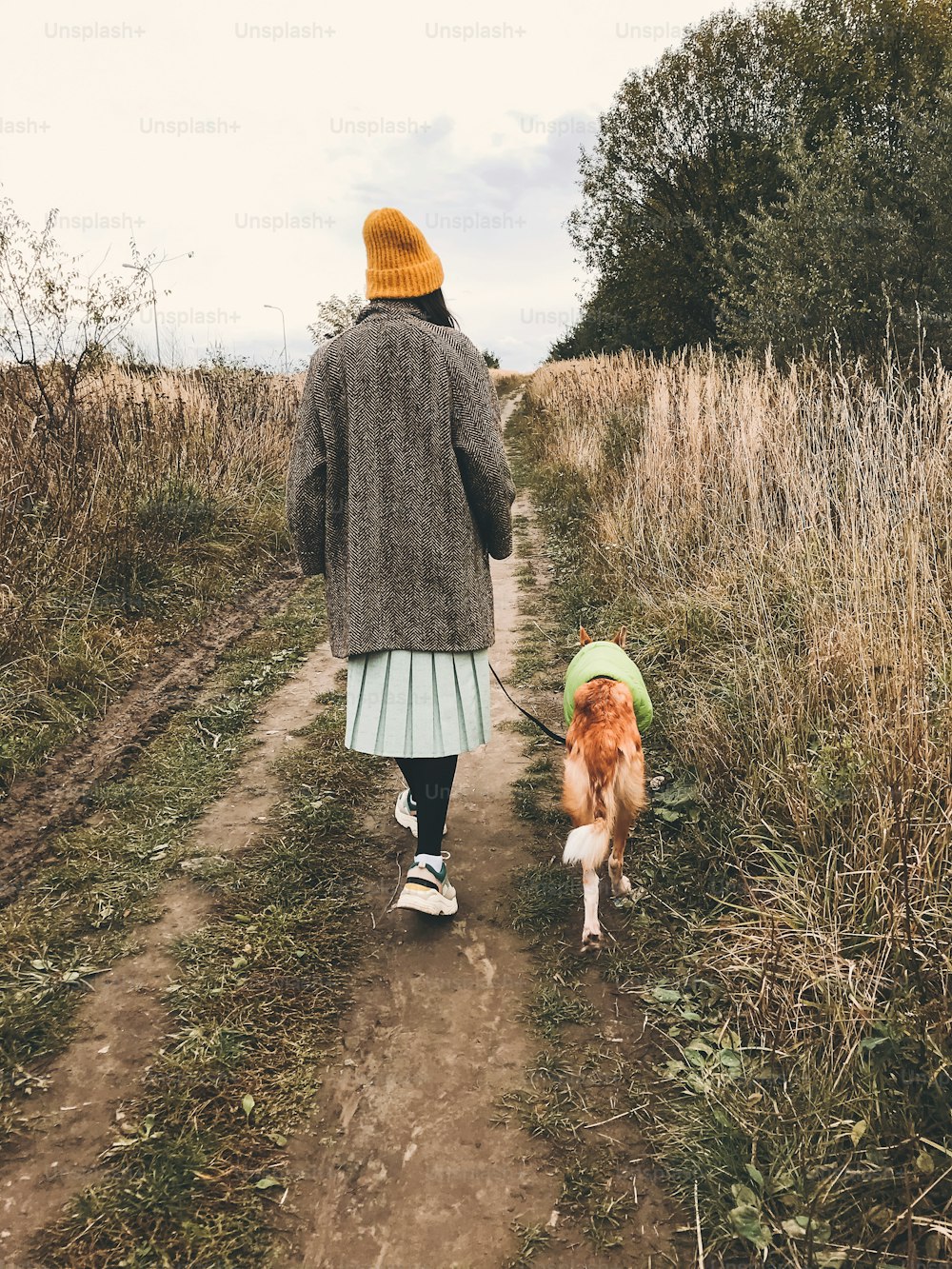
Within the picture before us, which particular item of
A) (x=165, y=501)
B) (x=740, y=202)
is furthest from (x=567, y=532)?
(x=740, y=202)

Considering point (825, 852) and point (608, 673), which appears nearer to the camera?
point (825, 852)

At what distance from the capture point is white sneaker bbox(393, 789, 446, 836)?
3502 mm

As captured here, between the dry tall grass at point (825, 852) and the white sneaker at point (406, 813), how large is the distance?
1.27 m

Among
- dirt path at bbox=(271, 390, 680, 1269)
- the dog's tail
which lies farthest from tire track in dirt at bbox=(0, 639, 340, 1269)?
the dog's tail

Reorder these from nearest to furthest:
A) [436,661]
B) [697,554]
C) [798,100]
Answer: [436,661] → [697,554] → [798,100]

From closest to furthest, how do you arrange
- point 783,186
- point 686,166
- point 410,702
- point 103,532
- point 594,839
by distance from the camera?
point 594,839
point 410,702
point 103,532
point 783,186
point 686,166

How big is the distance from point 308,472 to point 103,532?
352cm

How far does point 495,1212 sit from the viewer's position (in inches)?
72.0

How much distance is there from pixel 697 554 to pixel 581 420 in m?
7.12

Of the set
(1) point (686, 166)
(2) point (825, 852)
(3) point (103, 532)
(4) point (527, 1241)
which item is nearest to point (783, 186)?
(1) point (686, 166)

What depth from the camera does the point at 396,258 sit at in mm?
2615

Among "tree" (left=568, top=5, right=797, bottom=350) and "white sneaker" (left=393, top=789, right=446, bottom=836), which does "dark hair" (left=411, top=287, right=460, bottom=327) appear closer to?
"white sneaker" (left=393, top=789, right=446, bottom=836)

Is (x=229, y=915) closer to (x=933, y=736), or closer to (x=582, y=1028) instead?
(x=582, y=1028)

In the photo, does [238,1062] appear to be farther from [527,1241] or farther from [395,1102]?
[527,1241]
